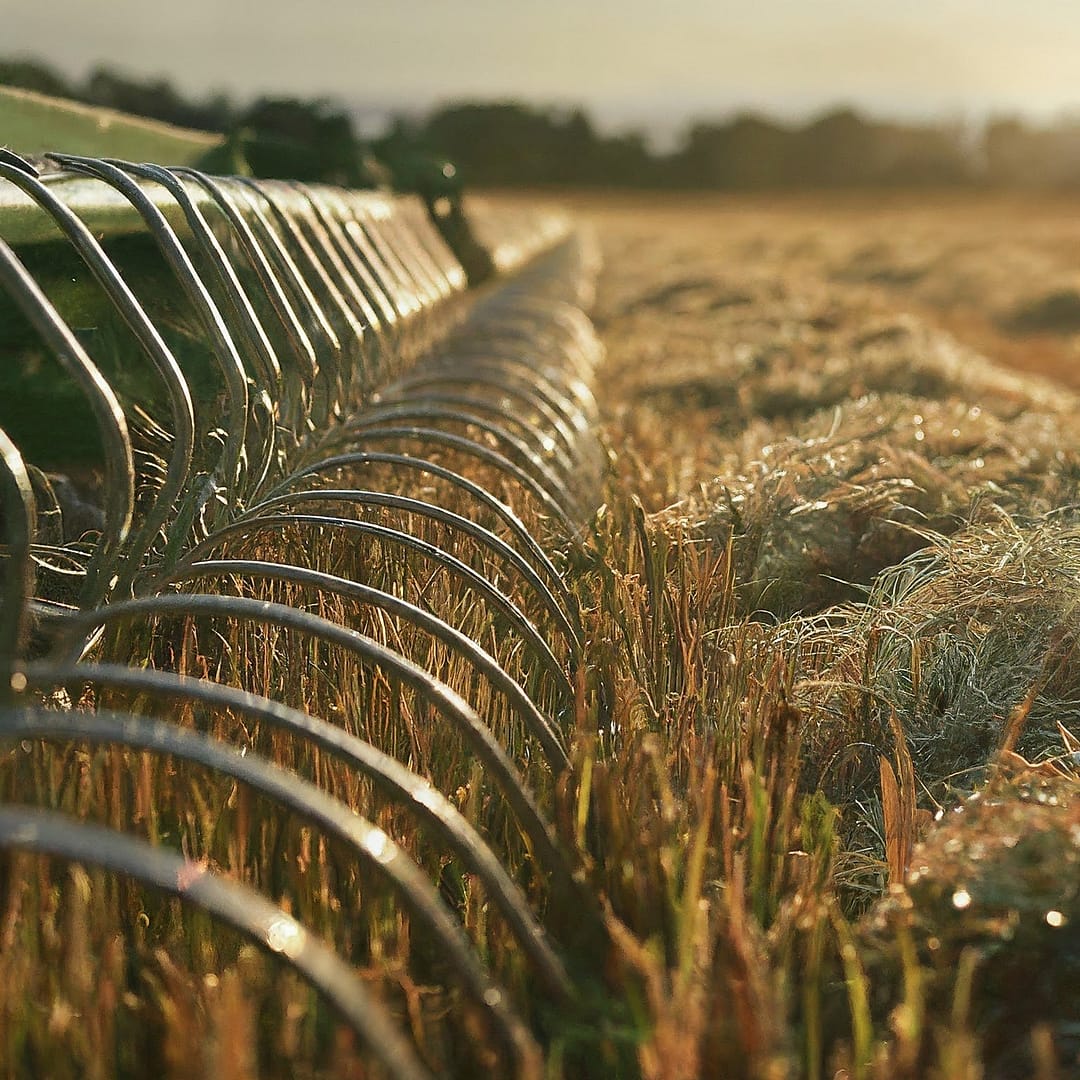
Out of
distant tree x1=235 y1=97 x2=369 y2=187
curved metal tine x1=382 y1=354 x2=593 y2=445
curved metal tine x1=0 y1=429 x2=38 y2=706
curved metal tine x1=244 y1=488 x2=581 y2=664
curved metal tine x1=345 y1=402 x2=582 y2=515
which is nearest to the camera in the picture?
curved metal tine x1=0 y1=429 x2=38 y2=706

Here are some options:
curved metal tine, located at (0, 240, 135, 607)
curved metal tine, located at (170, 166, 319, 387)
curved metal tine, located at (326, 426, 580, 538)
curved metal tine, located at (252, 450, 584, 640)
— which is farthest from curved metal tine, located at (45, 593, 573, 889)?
curved metal tine, located at (170, 166, 319, 387)

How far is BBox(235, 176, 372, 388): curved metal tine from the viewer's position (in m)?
4.70

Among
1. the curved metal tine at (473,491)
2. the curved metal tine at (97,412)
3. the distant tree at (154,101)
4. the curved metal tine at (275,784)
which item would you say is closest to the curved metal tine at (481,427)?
the curved metal tine at (473,491)

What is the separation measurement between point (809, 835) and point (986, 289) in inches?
963

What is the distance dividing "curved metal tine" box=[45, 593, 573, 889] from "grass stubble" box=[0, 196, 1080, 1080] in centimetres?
8

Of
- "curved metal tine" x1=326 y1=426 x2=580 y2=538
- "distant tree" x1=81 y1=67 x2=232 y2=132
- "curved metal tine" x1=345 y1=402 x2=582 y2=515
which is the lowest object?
"curved metal tine" x1=326 y1=426 x2=580 y2=538

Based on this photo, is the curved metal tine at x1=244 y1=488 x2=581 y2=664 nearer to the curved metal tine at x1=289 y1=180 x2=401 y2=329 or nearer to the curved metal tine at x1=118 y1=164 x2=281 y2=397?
the curved metal tine at x1=118 y1=164 x2=281 y2=397

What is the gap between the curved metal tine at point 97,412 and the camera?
2.27m

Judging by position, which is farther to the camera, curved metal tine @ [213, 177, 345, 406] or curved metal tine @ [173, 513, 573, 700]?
curved metal tine @ [213, 177, 345, 406]

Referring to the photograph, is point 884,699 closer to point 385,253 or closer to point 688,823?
point 688,823

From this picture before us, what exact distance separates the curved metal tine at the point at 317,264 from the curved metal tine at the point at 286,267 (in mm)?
53

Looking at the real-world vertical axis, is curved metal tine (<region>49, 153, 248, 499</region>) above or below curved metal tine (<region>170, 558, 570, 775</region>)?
above

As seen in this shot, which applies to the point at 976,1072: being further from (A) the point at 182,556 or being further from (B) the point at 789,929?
(A) the point at 182,556

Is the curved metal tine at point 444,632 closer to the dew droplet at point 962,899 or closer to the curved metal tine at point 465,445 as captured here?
the dew droplet at point 962,899
